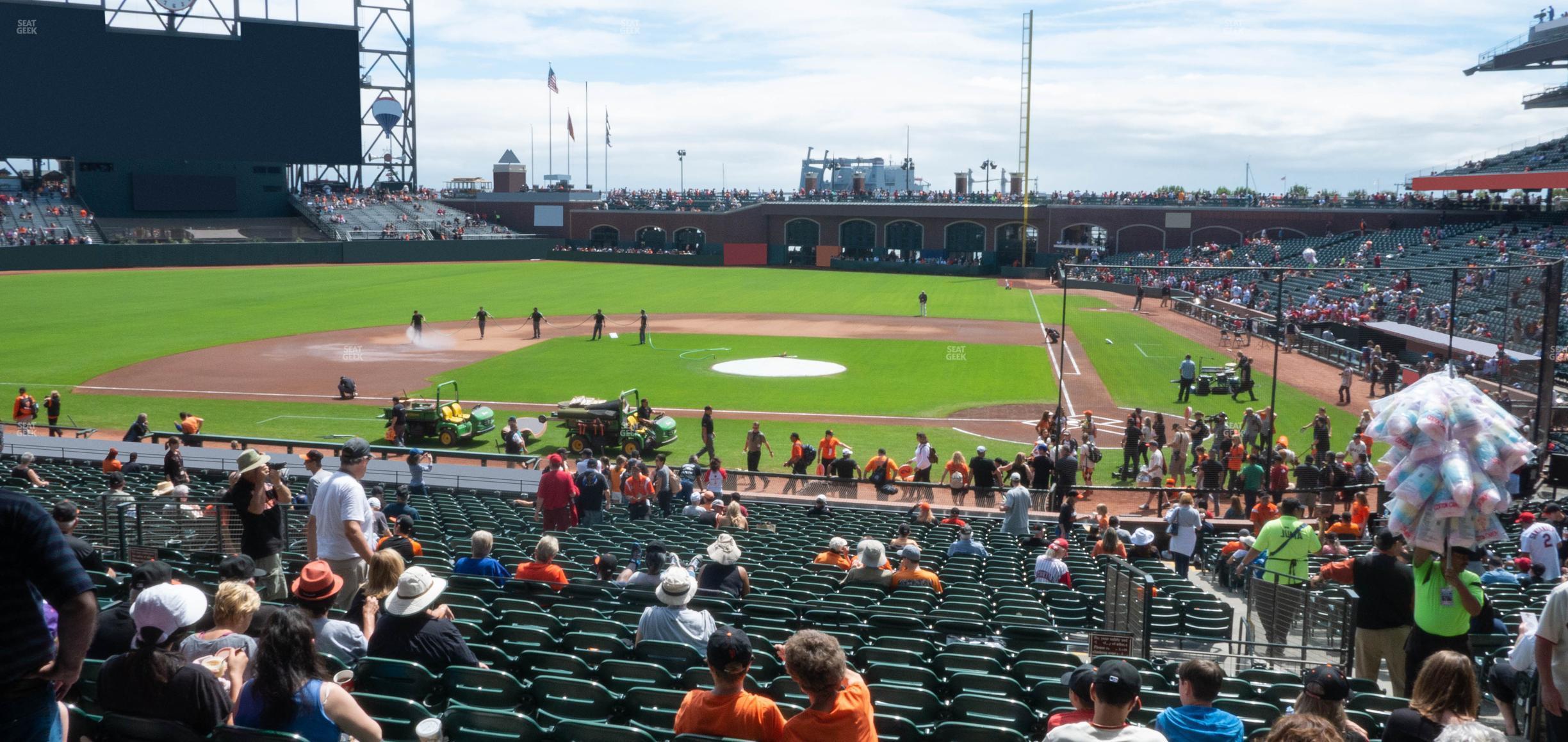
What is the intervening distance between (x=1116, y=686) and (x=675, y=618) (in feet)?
11.2

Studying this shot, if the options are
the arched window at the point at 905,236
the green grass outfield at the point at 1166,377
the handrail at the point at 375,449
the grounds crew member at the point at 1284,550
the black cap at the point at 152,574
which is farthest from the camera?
the arched window at the point at 905,236

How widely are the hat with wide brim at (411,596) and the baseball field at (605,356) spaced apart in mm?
19367

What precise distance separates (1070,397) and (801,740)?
29.6 meters

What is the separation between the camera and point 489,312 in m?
53.8

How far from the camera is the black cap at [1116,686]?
4.75 m

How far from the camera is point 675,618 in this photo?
290 inches

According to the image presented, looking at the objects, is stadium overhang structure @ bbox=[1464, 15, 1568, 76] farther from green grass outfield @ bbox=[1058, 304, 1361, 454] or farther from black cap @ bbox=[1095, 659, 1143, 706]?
black cap @ bbox=[1095, 659, 1143, 706]

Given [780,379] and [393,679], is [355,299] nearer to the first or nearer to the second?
[780,379]

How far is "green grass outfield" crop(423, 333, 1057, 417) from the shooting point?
32156 mm

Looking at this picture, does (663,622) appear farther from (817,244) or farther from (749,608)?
(817,244)

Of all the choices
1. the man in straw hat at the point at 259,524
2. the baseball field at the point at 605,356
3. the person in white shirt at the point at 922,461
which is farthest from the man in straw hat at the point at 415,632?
the baseball field at the point at 605,356

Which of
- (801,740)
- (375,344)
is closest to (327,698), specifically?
(801,740)

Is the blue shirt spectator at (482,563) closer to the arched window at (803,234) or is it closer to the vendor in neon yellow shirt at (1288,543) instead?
the vendor in neon yellow shirt at (1288,543)

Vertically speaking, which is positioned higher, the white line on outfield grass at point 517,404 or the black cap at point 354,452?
the black cap at point 354,452
